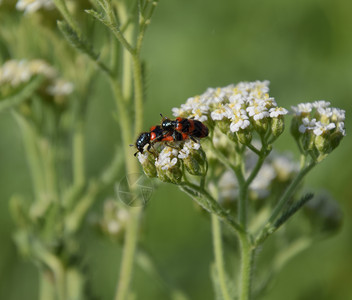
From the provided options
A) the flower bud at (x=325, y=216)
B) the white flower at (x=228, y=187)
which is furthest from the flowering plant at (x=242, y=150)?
the flower bud at (x=325, y=216)

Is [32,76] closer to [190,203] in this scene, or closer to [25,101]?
[25,101]

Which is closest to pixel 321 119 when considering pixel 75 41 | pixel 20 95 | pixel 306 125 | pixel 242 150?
pixel 306 125

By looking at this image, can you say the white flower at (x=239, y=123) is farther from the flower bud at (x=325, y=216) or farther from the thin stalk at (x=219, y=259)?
the flower bud at (x=325, y=216)

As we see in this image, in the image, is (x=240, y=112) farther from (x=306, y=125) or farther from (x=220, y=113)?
(x=306, y=125)

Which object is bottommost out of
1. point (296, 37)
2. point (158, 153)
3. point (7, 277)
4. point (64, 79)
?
point (158, 153)

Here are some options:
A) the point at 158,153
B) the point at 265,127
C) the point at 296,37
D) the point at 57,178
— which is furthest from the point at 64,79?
the point at 296,37

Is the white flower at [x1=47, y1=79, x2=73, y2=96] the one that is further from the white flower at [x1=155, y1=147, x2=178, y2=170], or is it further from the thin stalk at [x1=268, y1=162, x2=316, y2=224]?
the thin stalk at [x1=268, y1=162, x2=316, y2=224]

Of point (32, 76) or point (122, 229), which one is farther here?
point (122, 229)
